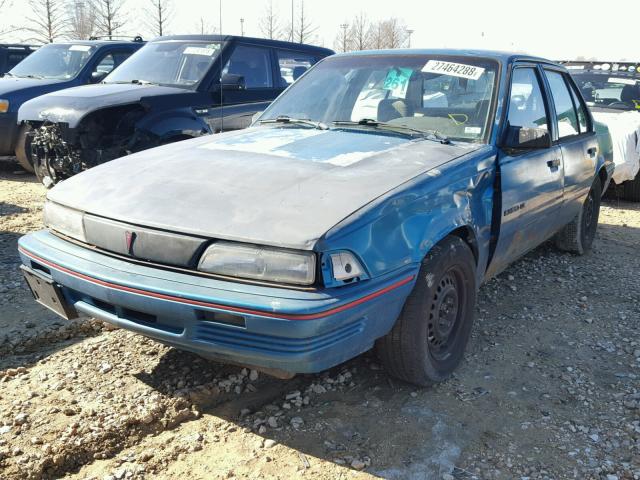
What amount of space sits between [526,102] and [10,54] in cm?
1071

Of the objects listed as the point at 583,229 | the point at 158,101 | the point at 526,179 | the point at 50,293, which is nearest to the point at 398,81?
the point at 526,179

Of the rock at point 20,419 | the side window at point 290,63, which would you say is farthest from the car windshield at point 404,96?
the side window at point 290,63

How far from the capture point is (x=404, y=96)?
3662 millimetres

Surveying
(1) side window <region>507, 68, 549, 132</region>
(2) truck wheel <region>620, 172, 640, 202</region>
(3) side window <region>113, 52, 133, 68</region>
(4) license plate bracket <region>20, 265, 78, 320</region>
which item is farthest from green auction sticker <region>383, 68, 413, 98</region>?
(3) side window <region>113, 52, 133, 68</region>

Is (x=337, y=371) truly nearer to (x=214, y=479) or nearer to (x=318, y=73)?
(x=214, y=479)

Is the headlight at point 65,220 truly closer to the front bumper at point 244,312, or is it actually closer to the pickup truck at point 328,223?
the pickup truck at point 328,223

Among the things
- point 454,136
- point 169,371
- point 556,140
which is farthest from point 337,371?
point 556,140

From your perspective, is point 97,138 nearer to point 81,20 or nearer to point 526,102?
point 526,102

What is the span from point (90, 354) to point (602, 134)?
15.3ft

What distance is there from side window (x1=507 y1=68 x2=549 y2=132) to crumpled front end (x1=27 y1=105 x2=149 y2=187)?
11.8 ft

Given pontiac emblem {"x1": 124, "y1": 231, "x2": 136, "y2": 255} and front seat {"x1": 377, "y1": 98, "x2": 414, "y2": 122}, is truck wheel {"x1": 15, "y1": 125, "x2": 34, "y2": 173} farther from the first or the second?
pontiac emblem {"x1": 124, "y1": 231, "x2": 136, "y2": 255}

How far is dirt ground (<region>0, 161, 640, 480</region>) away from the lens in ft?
7.95

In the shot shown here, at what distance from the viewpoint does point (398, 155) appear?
3.00 m

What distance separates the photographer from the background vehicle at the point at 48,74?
789cm
